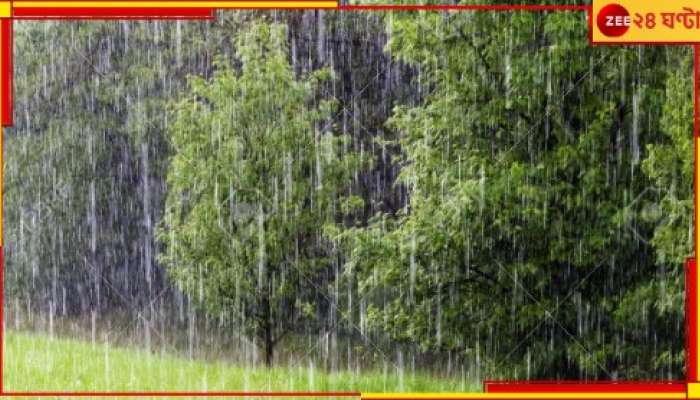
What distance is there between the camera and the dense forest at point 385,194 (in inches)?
408

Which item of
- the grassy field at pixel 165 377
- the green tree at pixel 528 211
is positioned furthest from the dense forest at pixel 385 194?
the grassy field at pixel 165 377

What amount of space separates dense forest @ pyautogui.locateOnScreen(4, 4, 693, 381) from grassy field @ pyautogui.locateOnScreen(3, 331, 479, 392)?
110 cm

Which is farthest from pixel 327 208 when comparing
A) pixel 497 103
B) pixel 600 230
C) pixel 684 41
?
pixel 684 41

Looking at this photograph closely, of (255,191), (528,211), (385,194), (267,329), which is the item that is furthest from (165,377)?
(385,194)

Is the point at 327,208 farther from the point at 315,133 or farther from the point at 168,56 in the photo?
the point at 168,56

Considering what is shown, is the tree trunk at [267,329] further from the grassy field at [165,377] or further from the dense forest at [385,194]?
the grassy field at [165,377]

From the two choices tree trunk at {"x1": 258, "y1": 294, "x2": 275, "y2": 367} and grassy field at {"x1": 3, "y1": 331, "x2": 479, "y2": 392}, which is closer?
grassy field at {"x1": 3, "y1": 331, "x2": 479, "y2": 392}

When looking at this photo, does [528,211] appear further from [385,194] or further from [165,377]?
→ [385,194]

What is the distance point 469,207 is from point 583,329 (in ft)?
6.49

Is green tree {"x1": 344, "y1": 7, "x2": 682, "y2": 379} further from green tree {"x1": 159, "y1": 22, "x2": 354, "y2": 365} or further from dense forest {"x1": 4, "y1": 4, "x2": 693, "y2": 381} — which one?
green tree {"x1": 159, "y1": 22, "x2": 354, "y2": 365}

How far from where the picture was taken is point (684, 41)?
7.03m

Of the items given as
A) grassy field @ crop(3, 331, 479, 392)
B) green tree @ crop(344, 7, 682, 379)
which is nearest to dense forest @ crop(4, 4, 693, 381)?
green tree @ crop(344, 7, 682, 379)

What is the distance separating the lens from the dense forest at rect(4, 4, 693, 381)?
10.4m

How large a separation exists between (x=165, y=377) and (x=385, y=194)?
4.81 meters
